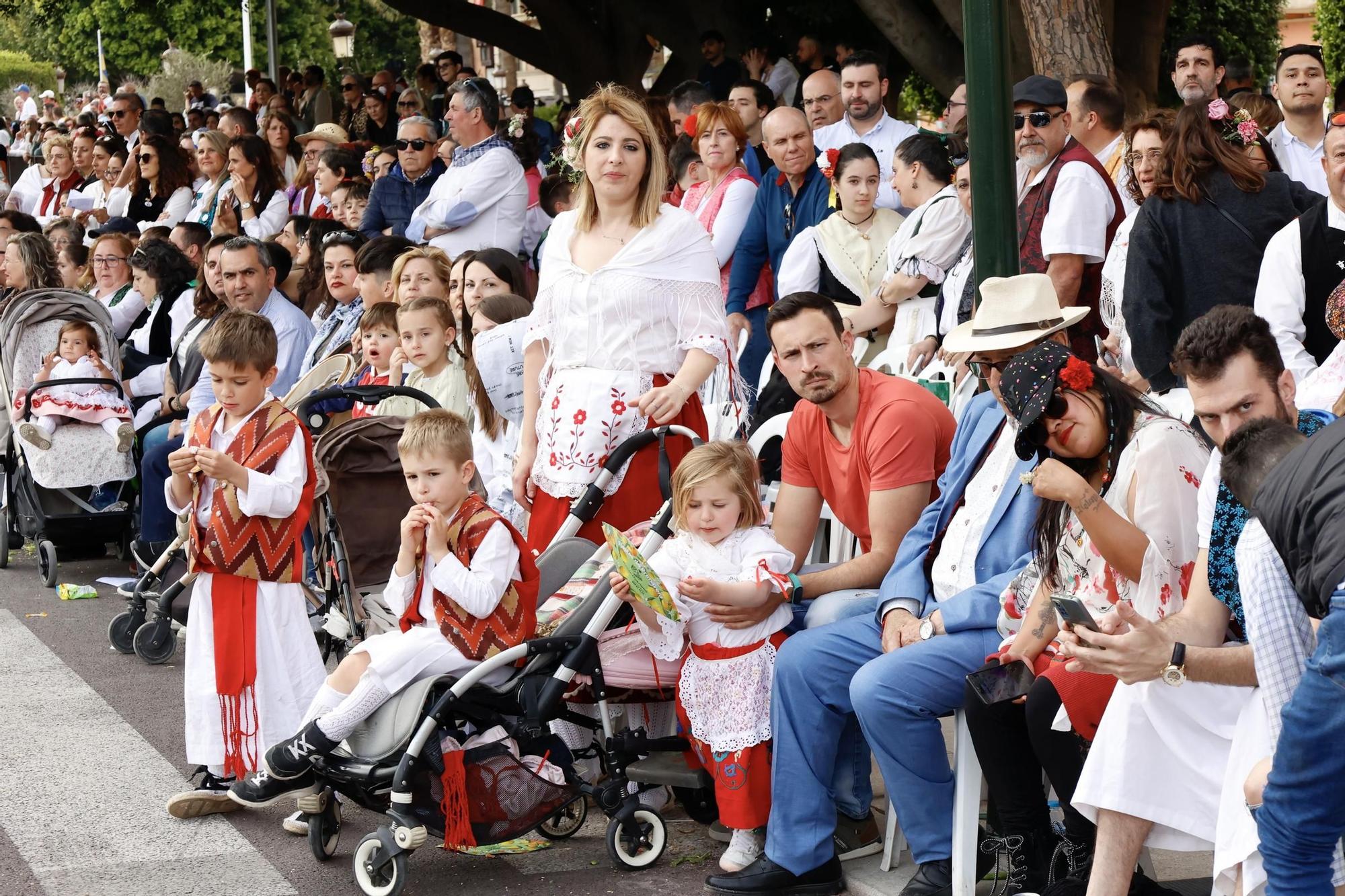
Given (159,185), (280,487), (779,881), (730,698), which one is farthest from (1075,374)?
(159,185)

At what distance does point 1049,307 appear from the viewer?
4629mm

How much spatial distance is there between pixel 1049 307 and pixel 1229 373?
111cm

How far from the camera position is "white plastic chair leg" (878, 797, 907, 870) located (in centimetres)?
478

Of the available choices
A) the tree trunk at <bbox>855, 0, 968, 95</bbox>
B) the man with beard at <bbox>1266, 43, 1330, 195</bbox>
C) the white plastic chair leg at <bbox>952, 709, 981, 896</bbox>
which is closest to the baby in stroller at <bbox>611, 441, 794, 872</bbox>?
the white plastic chair leg at <bbox>952, 709, 981, 896</bbox>

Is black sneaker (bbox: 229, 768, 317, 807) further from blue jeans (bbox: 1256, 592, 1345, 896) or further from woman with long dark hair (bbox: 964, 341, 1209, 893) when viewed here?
blue jeans (bbox: 1256, 592, 1345, 896)

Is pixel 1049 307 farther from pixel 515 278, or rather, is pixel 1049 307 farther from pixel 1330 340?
pixel 515 278

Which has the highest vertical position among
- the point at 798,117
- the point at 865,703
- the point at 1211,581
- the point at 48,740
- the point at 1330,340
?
the point at 798,117

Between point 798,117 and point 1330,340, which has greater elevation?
point 798,117

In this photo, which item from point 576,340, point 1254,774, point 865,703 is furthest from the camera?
point 576,340

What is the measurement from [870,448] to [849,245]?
2.43m

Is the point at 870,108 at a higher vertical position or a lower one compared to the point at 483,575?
higher

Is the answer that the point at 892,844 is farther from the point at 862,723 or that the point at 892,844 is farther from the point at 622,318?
the point at 622,318

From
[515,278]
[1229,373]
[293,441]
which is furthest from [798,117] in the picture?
[1229,373]

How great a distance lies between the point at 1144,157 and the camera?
240 inches
